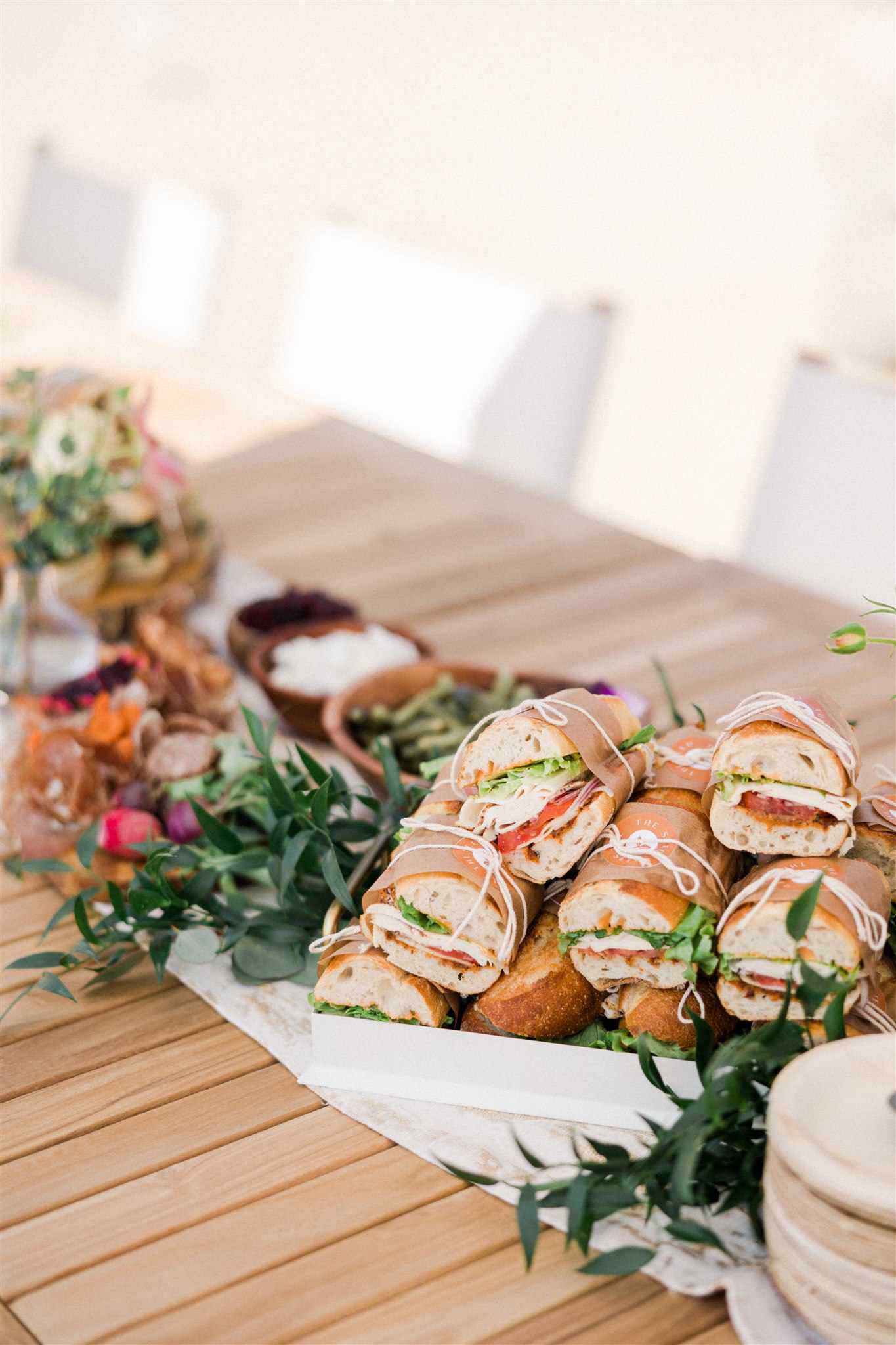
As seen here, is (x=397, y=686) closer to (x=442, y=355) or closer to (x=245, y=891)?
(x=245, y=891)

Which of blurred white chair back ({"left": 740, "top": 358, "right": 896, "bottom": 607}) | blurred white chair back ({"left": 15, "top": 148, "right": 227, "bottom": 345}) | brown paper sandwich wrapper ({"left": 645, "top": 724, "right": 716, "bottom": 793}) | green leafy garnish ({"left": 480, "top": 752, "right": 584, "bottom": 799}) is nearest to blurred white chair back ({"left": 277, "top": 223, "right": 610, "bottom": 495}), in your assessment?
blurred white chair back ({"left": 15, "top": 148, "right": 227, "bottom": 345})

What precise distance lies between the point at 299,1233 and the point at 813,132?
17.6 ft

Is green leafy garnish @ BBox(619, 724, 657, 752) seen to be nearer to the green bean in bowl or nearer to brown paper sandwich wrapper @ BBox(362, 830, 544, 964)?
brown paper sandwich wrapper @ BBox(362, 830, 544, 964)

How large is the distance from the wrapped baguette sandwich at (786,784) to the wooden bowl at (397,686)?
467 millimetres

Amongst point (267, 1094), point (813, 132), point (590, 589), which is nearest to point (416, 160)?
point (813, 132)

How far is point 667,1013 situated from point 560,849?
136mm

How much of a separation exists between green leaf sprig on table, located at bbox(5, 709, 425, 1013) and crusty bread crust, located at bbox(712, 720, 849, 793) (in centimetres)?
33

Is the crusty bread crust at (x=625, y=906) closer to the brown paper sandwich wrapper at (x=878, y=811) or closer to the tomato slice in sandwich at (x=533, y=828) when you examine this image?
the tomato slice in sandwich at (x=533, y=828)

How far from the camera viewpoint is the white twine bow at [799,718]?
1.01 metres

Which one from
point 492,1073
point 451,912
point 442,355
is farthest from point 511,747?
point 442,355

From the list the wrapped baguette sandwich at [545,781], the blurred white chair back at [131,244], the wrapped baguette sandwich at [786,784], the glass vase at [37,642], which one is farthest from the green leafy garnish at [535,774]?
the blurred white chair back at [131,244]

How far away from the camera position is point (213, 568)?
6.47 ft

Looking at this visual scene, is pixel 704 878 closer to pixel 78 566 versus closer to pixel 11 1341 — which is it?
pixel 11 1341

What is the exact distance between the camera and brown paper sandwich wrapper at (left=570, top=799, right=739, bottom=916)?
1.01 metres
